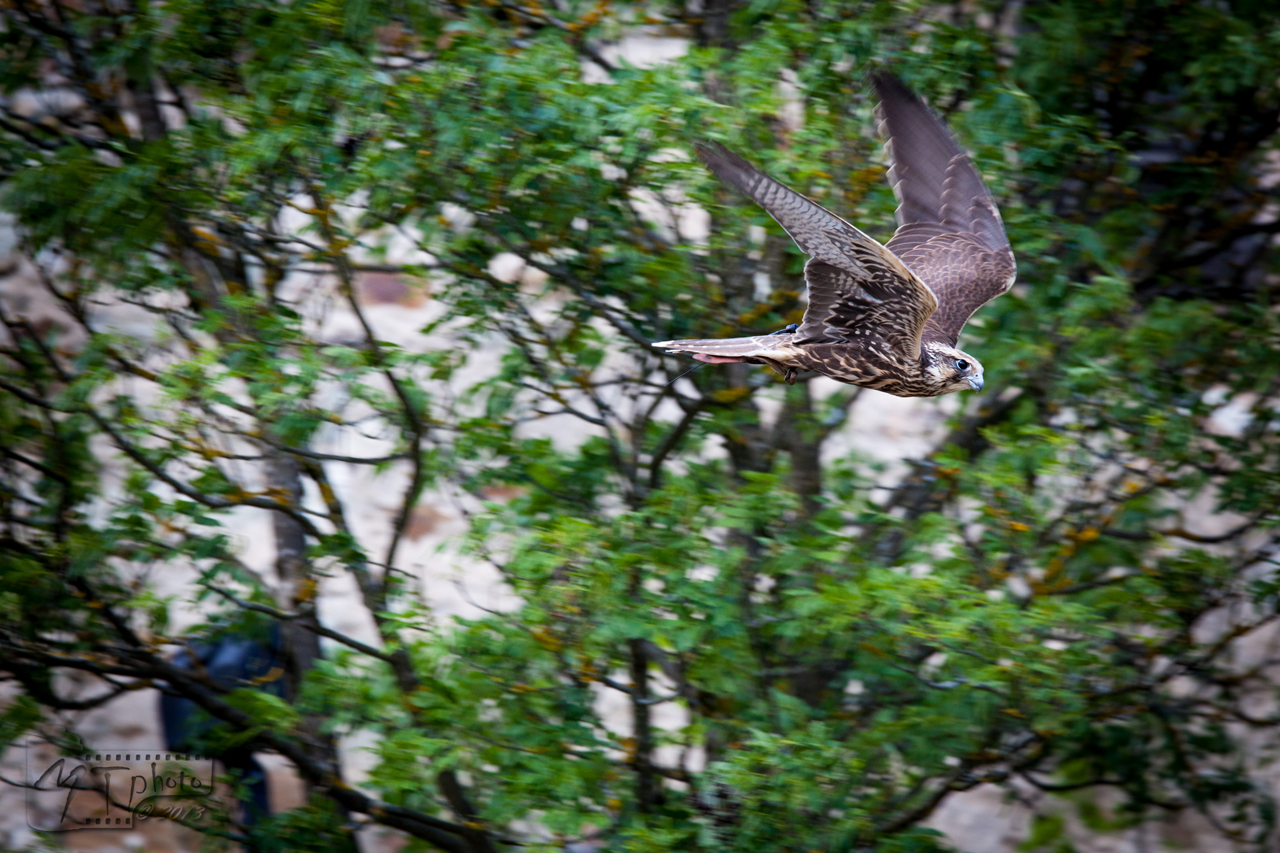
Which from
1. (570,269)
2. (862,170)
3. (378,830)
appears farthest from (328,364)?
(378,830)

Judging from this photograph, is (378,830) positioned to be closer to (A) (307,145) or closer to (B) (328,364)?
(B) (328,364)

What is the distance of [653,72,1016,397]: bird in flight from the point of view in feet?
12.4

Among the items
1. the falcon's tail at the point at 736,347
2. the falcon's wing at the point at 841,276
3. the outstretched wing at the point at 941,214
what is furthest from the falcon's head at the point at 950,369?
the falcon's tail at the point at 736,347

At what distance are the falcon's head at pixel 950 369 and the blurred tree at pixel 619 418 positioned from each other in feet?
1.97

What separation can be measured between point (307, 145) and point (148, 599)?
2.10 meters

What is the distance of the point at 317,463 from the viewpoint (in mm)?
5414

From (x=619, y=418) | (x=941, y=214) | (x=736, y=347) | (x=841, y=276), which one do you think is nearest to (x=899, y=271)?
(x=841, y=276)

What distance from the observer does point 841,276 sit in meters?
4.01

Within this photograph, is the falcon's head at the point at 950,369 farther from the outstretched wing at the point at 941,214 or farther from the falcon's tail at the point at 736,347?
the falcon's tail at the point at 736,347

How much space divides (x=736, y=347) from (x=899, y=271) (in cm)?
66

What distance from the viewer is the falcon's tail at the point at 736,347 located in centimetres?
405

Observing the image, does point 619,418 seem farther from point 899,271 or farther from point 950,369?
point 899,271

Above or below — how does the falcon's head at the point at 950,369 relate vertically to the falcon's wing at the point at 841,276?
below

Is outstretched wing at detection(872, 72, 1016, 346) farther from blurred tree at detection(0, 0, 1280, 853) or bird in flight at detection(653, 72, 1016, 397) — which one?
blurred tree at detection(0, 0, 1280, 853)
